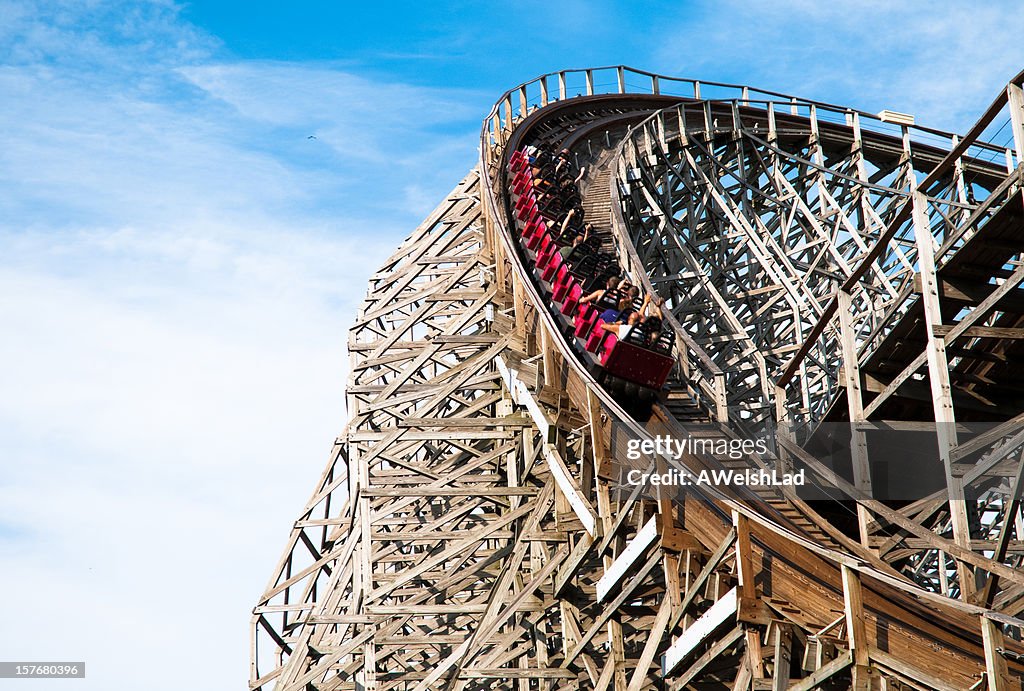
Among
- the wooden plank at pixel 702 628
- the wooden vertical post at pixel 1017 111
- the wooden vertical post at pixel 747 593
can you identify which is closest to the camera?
the wooden vertical post at pixel 747 593

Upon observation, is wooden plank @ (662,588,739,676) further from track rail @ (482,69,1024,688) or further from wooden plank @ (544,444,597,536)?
wooden plank @ (544,444,597,536)

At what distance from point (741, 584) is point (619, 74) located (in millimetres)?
19853

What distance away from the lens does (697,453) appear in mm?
10070

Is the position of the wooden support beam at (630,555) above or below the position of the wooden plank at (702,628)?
above

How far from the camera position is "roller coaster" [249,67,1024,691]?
8391 millimetres

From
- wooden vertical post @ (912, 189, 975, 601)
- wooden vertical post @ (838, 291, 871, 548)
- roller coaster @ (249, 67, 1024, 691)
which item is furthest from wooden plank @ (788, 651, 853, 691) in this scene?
wooden vertical post @ (838, 291, 871, 548)

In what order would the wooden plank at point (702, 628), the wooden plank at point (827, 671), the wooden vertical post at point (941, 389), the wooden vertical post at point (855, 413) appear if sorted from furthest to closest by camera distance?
the wooden vertical post at point (855, 413)
the wooden vertical post at point (941, 389)
the wooden plank at point (702, 628)
the wooden plank at point (827, 671)

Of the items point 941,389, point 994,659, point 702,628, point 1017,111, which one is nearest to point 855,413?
point 941,389

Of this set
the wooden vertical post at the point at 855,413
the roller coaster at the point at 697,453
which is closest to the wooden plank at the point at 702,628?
the roller coaster at the point at 697,453

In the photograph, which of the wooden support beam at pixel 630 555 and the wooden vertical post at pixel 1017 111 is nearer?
the wooden support beam at pixel 630 555

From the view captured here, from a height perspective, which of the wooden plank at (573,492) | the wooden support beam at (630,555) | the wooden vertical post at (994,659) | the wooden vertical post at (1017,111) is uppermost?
the wooden vertical post at (1017,111)

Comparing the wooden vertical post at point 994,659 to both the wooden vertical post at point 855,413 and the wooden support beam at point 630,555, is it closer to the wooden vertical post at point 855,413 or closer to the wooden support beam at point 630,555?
the wooden support beam at point 630,555

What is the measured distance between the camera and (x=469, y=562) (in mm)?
15000

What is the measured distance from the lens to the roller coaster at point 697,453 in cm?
839
